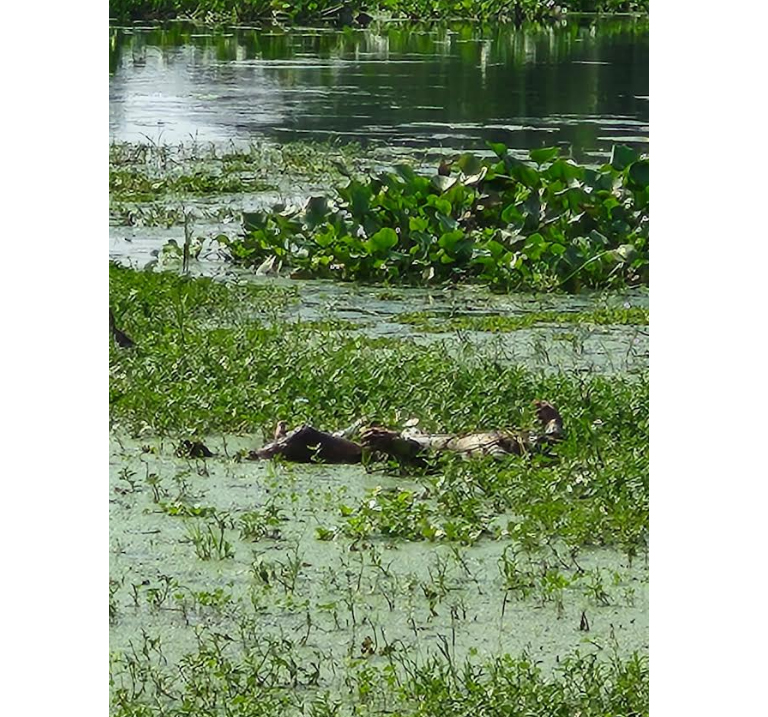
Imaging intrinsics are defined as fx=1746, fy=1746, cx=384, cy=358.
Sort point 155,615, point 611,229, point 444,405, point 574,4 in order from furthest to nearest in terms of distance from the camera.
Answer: point 574,4 → point 611,229 → point 444,405 → point 155,615

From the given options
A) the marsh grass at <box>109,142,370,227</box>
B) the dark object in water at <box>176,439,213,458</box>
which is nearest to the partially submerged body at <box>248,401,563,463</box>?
the dark object in water at <box>176,439,213,458</box>

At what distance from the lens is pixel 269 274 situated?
17.0 ft

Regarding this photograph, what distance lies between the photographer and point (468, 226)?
5.35 meters

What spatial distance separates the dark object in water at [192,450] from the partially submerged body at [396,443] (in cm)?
13

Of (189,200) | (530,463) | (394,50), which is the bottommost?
(530,463)

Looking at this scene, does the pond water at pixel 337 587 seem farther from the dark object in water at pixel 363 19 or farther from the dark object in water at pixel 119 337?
the dark object in water at pixel 363 19

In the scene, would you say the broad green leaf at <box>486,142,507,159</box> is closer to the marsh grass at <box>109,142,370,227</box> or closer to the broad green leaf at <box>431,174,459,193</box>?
the broad green leaf at <box>431,174,459,193</box>

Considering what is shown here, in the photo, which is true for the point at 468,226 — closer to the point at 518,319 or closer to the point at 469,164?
the point at 469,164

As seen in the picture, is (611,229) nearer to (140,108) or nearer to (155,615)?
(140,108)

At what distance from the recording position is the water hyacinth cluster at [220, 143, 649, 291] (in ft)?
17.0

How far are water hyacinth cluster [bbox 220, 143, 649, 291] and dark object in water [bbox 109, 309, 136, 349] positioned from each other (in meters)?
0.45

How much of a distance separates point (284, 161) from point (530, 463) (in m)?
1.39

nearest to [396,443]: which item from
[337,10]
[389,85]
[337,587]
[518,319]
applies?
[337,587]
